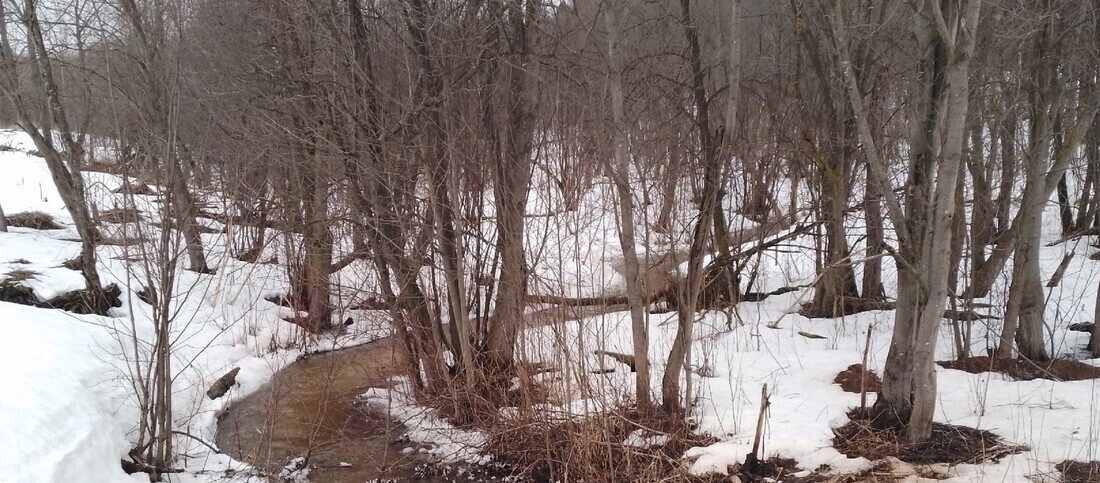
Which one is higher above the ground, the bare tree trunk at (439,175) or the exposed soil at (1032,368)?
the bare tree trunk at (439,175)

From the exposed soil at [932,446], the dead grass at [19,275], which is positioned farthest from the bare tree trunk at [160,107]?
the exposed soil at [932,446]

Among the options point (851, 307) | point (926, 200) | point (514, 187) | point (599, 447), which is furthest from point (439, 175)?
point (851, 307)

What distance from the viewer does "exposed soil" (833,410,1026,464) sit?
201 inches

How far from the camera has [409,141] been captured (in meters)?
7.64

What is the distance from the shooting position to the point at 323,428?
7.93 metres

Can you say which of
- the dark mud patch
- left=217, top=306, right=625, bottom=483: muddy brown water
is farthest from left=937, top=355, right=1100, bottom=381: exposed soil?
the dark mud patch

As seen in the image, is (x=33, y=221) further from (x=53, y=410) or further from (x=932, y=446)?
(x=932, y=446)

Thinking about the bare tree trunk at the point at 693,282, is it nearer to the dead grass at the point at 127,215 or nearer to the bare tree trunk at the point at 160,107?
the bare tree trunk at the point at 160,107

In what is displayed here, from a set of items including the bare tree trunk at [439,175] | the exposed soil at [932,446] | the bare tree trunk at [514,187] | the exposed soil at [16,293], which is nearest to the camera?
the exposed soil at [932,446]

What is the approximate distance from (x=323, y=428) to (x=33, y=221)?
10.4m

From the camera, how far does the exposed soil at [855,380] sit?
6.61 metres

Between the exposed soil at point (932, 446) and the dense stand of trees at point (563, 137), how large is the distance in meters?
0.14

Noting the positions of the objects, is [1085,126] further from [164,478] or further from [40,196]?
[40,196]

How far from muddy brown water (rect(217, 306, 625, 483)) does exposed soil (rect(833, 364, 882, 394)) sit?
7.86 feet
